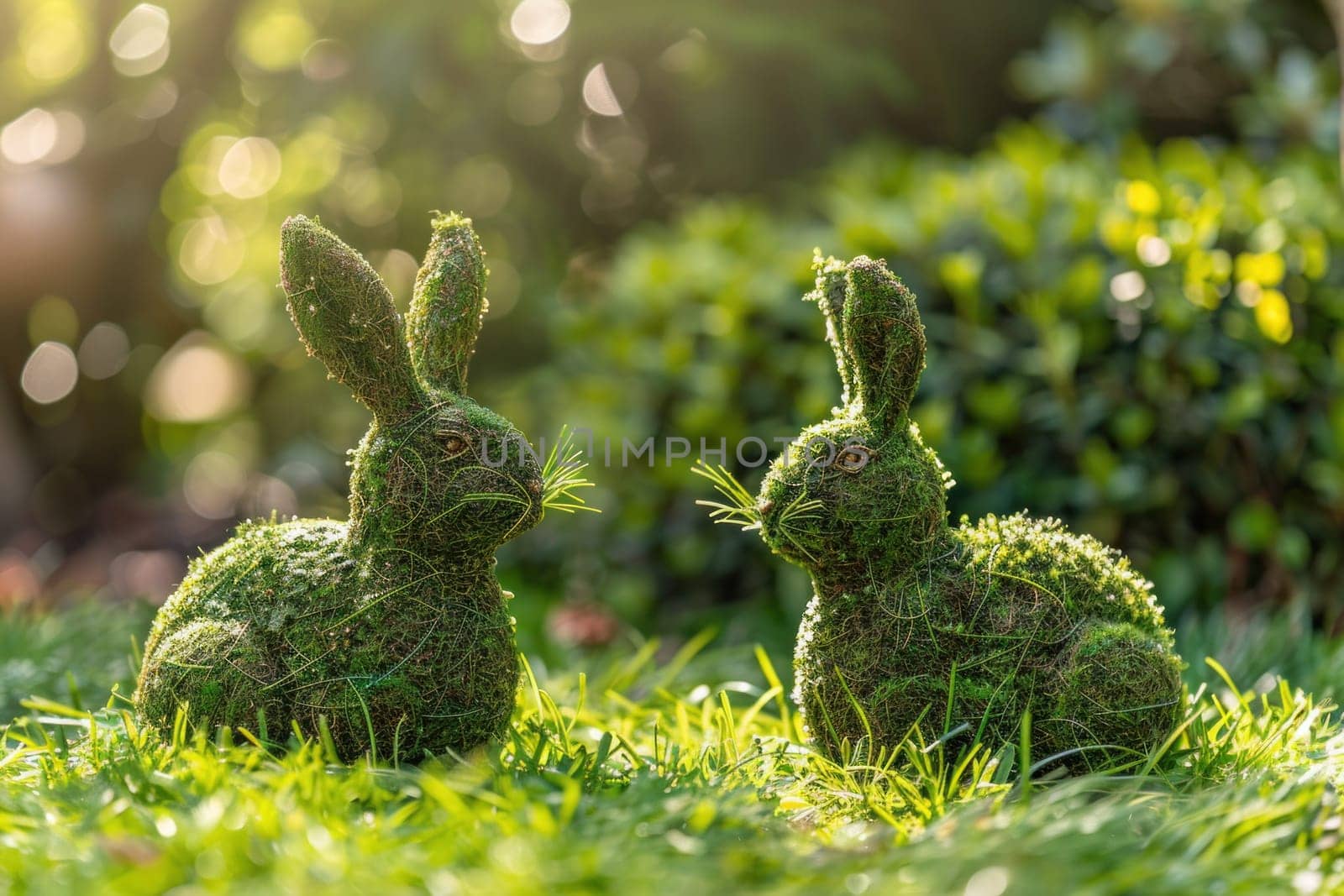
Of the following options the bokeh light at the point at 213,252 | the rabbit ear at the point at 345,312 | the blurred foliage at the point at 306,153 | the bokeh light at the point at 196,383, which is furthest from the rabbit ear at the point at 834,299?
the bokeh light at the point at 213,252

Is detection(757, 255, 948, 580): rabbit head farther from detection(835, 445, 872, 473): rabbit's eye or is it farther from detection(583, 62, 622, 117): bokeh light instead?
detection(583, 62, 622, 117): bokeh light

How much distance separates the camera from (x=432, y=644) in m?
1.99

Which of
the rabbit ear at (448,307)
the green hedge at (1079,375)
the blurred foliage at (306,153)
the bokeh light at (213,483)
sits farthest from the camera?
the bokeh light at (213,483)

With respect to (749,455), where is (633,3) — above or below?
above

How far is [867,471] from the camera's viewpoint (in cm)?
202

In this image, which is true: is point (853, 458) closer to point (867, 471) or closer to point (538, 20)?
point (867, 471)

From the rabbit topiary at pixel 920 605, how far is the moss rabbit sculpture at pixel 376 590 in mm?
450

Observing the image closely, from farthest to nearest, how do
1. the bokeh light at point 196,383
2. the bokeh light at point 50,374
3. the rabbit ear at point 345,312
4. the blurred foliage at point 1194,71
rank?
the bokeh light at point 196,383 → the bokeh light at point 50,374 → the blurred foliage at point 1194,71 → the rabbit ear at point 345,312

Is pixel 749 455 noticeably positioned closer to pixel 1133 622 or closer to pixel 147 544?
pixel 1133 622

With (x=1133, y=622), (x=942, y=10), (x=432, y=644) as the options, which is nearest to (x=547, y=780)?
(x=432, y=644)

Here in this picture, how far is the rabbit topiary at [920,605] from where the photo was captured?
1.99m

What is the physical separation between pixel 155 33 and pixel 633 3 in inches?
81.1

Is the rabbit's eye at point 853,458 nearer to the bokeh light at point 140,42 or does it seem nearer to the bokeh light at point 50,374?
the bokeh light at point 140,42

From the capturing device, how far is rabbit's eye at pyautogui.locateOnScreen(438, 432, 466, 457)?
6.52ft
